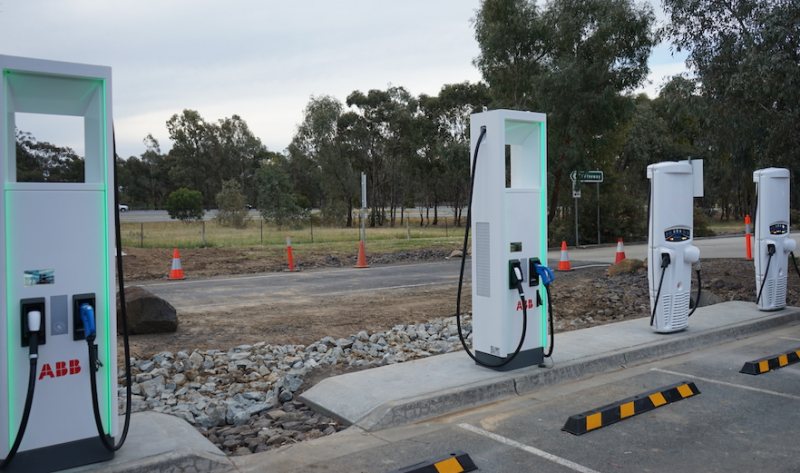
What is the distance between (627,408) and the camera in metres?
5.86

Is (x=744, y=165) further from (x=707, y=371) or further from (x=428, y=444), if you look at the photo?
(x=428, y=444)

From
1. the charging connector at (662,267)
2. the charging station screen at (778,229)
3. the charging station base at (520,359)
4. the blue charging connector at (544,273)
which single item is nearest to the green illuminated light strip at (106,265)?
the charging station base at (520,359)

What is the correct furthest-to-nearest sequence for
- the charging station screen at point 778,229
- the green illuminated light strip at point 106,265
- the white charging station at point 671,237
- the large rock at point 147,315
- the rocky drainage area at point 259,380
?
the charging station screen at point 778,229, the large rock at point 147,315, the white charging station at point 671,237, the rocky drainage area at point 259,380, the green illuminated light strip at point 106,265

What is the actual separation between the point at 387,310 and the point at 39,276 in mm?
8163

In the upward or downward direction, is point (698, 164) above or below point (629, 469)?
above

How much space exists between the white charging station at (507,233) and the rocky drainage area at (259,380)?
5.74 ft

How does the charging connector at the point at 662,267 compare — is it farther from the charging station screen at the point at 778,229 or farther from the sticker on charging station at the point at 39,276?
the sticker on charging station at the point at 39,276

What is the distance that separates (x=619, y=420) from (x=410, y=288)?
933 centimetres

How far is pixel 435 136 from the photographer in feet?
161

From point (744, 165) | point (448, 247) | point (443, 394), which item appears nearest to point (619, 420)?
point (443, 394)

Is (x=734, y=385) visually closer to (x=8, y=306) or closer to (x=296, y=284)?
(x=8, y=306)

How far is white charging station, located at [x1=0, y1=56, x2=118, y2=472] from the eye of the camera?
4.00 m

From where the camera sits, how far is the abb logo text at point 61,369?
411 cm

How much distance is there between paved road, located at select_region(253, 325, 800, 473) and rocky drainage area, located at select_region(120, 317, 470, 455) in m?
0.72
